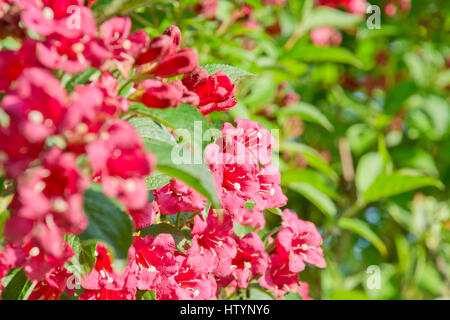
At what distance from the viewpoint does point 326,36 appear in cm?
290

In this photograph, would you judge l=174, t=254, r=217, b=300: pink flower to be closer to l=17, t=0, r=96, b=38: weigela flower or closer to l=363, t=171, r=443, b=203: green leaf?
l=17, t=0, r=96, b=38: weigela flower

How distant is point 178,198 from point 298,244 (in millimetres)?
376

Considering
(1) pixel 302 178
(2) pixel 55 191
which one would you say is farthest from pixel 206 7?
(2) pixel 55 191

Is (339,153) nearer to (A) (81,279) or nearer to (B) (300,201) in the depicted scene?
(B) (300,201)

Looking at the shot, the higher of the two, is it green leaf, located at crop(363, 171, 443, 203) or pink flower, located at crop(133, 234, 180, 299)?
green leaf, located at crop(363, 171, 443, 203)

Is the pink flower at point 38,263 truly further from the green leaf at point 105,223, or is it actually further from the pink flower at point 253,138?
the pink flower at point 253,138

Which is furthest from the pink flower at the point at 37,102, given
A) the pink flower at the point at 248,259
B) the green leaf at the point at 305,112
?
the green leaf at the point at 305,112

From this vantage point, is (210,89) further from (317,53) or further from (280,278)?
(317,53)

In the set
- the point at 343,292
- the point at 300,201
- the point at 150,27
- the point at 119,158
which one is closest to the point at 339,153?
the point at 300,201

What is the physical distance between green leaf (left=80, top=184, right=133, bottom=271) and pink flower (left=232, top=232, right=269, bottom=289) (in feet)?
1.43

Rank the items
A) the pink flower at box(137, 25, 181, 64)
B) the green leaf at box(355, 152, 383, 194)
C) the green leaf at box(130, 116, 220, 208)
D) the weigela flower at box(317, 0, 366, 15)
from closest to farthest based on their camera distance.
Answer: the green leaf at box(130, 116, 220, 208) → the pink flower at box(137, 25, 181, 64) → the green leaf at box(355, 152, 383, 194) → the weigela flower at box(317, 0, 366, 15)

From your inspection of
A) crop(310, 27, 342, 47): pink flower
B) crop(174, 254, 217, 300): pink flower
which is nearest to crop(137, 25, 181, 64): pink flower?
crop(174, 254, 217, 300): pink flower

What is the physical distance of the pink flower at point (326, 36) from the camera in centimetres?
284

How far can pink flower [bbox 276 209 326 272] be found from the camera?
1112 mm
